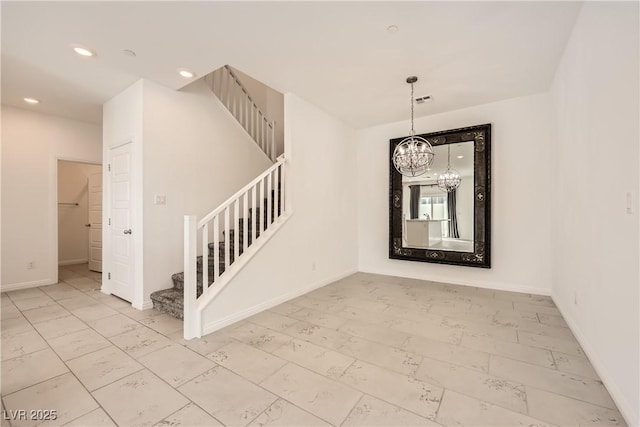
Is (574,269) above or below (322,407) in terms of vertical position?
above

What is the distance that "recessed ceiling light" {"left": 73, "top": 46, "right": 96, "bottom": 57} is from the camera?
8.96 ft

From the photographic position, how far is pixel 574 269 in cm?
264

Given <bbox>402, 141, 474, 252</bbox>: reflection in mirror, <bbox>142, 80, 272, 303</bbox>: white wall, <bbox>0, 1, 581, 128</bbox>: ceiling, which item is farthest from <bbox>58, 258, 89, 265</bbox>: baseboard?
<bbox>402, 141, 474, 252</bbox>: reflection in mirror

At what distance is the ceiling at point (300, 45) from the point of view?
2219 mm

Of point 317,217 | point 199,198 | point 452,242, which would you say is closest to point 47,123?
point 199,198

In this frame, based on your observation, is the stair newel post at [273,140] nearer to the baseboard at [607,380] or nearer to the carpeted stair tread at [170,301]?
the carpeted stair tread at [170,301]

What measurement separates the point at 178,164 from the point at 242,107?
70.4 inches

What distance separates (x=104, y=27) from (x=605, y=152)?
4.10 metres

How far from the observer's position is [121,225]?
378cm

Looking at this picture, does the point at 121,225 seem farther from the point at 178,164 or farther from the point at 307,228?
the point at 307,228

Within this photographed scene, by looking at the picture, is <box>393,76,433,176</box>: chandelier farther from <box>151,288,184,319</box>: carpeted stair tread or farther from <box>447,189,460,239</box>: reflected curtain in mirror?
<box>151,288,184,319</box>: carpeted stair tread

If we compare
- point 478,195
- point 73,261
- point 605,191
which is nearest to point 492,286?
point 478,195

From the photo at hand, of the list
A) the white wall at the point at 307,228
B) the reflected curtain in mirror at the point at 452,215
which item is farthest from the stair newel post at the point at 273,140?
the reflected curtain in mirror at the point at 452,215

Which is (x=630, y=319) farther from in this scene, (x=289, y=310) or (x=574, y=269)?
(x=289, y=310)
